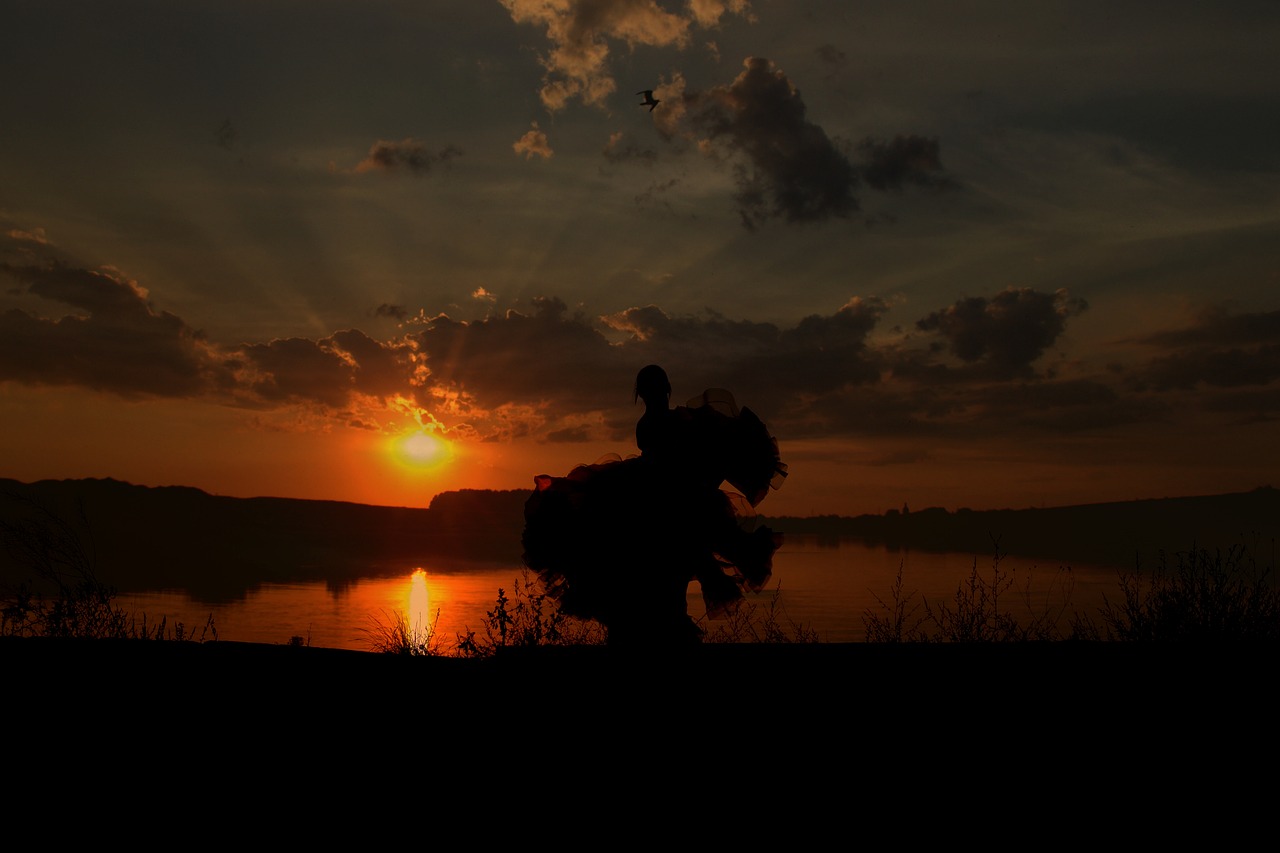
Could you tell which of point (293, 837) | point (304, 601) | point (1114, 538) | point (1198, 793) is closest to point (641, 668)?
point (293, 837)

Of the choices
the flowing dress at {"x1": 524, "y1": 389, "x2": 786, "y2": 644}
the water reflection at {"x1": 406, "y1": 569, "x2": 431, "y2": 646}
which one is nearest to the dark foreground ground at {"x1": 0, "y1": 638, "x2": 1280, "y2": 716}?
the flowing dress at {"x1": 524, "y1": 389, "x2": 786, "y2": 644}

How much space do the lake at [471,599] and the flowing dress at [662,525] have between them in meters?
11.3

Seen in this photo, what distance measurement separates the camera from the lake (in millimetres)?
23539

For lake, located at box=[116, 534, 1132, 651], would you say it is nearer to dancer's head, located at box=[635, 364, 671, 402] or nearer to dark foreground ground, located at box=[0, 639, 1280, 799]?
dark foreground ground, located at box=[0, 639, 1280, 799]

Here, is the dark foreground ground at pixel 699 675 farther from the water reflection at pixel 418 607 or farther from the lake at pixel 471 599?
the lake at pixel 471 599

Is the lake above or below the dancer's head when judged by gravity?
below

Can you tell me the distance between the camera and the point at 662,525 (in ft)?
18.7

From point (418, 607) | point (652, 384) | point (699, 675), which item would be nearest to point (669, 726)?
point (699, 675)

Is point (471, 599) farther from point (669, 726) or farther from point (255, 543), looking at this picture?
point (255, 543)

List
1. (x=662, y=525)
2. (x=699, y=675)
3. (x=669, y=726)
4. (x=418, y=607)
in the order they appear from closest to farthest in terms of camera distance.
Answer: (x=669, y=726) < (x=699, y=675) < (x=662, y=525) < (x=418, y=607)

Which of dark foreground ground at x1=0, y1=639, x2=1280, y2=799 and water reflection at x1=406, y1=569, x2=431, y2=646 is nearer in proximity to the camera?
dark foreground ground at x1=0, y1=639, x2=1280, y2=799

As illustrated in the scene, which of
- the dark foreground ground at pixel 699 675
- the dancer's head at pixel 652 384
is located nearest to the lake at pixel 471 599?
the dark foreground ground at pixel 699 675

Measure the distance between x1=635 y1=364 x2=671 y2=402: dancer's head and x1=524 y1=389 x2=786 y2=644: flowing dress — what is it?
Result: 117 mm

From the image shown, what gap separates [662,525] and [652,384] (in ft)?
2.85
